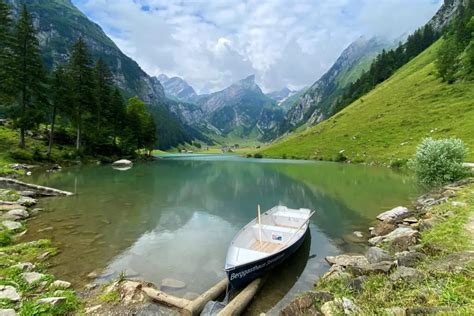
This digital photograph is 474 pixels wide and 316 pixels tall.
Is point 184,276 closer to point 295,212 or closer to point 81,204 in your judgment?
point 295,212

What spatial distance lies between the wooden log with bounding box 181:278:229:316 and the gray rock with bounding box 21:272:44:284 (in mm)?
6307

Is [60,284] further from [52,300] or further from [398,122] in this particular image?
[398,122]

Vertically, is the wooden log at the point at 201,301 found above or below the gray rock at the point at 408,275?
below

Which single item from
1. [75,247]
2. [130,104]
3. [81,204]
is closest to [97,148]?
[130,104]

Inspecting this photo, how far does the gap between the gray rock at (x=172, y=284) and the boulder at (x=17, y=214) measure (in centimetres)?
1418

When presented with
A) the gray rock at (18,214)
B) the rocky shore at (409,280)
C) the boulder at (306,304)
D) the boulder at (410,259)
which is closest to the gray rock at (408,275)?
the rocky shore at (409,280)

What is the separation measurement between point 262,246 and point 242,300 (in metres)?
5.00

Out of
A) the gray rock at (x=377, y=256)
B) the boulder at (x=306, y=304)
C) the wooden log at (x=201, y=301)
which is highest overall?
the gray rock at (x=377, y=256)

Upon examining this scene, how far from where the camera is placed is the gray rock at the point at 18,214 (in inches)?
784

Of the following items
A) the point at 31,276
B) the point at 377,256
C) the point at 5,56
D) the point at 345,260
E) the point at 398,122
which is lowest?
the point at 31,276

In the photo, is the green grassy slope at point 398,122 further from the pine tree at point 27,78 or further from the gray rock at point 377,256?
the pine tree at point 27,78

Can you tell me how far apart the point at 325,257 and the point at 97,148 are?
7315 cm

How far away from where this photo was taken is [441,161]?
2802cm

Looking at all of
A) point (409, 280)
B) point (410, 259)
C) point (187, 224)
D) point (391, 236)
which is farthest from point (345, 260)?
point (187, 224)
